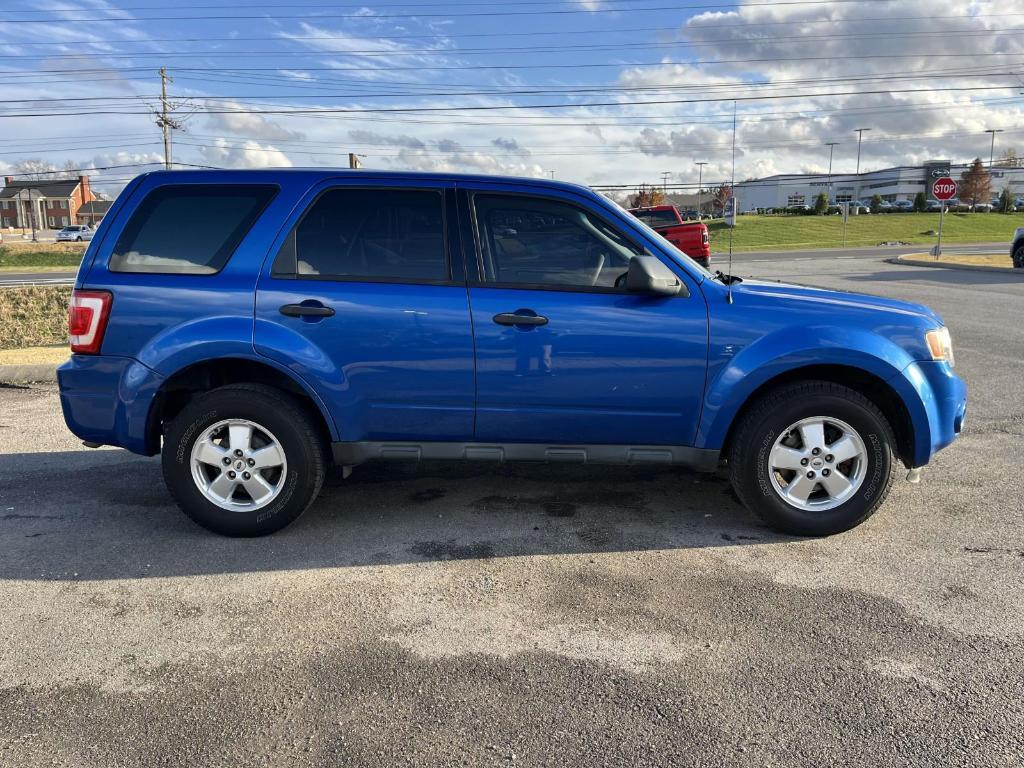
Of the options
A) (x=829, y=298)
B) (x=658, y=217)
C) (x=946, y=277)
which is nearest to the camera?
(x=829, y=298)

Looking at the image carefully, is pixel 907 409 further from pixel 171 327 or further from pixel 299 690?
pixel 171 327

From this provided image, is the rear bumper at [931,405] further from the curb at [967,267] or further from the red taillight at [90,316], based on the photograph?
the curb at [967,267]

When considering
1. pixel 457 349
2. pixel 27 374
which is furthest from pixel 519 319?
pixel 27 374

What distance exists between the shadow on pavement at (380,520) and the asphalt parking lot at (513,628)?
21 mm

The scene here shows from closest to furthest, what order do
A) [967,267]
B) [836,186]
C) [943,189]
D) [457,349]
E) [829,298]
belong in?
[457,349] < [829,298] < [967,267] < [943,189] < [836,186]

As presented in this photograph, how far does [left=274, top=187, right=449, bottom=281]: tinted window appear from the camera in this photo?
13.5 feet

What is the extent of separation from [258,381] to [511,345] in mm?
1440

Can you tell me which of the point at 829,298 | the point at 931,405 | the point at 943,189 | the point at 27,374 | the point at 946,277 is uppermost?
the point at 943,189

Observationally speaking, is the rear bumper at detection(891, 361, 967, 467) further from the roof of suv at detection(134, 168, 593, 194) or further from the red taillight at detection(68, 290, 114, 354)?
the red taillight at detection(68, 290, 114, 354)

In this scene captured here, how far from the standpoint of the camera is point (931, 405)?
413 centimetres

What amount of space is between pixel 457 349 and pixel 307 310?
0.80 meters

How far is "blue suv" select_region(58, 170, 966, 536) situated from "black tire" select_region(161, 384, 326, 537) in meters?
0.01

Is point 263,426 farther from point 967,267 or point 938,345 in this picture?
point 967,267

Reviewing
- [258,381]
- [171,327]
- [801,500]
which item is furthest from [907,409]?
[171,327]
